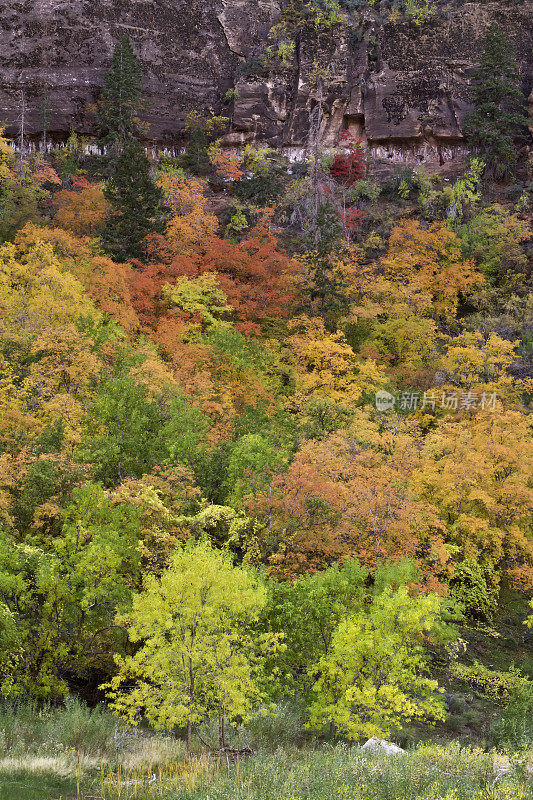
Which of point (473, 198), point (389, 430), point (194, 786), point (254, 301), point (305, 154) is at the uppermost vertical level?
point (305, 154)

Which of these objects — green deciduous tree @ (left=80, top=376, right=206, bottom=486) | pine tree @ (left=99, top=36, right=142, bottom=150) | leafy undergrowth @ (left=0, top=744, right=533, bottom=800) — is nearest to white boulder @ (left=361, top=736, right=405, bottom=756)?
leafy undergrowth @ (left=0, top=744, right=533, bottom=800)

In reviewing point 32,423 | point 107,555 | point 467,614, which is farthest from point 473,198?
point 107,555

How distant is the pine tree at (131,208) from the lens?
135 feet

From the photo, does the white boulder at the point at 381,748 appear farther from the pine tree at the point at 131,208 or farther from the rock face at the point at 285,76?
the rock face at the point at 285,76

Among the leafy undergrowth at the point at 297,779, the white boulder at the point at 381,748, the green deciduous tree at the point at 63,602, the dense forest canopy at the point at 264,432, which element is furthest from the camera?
the green deciduous tree at the point at 63,602

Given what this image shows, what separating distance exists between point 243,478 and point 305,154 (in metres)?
42.3

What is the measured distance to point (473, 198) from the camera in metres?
49.7

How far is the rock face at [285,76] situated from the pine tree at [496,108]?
3.93 metres

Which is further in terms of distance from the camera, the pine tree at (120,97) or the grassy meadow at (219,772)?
the pine tree at (120,97)

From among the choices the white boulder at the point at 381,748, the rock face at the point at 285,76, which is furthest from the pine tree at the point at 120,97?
the white boulder at the point at 381,748

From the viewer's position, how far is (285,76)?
2461 inches

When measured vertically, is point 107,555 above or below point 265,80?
below

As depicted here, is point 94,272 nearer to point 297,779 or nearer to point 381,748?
point 381,748

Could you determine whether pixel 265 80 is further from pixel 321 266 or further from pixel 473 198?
pixel 321 266
